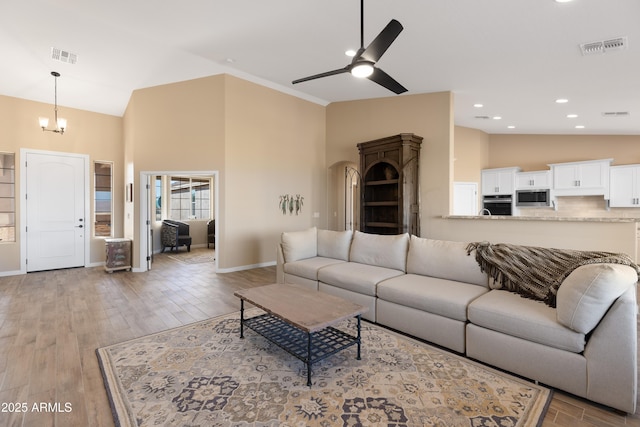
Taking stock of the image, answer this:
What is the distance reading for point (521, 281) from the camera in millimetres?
2748

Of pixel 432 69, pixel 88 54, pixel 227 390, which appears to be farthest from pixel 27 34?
pixel 432 69

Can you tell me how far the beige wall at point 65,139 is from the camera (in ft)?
18.3

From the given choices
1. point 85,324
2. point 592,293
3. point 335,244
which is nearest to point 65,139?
point 85,324

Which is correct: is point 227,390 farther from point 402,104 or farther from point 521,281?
point 402,104

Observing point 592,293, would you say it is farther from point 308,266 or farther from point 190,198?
point 190,198

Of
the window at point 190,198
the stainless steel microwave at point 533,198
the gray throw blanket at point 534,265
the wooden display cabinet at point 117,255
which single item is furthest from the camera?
the window at point 190,198

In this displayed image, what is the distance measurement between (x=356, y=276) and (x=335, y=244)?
106 centimetres

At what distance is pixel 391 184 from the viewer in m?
5.92

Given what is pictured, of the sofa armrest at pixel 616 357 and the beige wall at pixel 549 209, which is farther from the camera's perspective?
the beige wall at pixel 549 209

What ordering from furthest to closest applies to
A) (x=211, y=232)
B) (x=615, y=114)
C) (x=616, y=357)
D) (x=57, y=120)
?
1. (x=211, y=232)
2. (x=615, y=114)
3. (x=57, y=120)
4. (x=616, y=357)

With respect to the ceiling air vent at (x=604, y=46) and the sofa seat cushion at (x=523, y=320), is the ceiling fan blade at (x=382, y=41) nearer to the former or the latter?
the sofa seat cushion at (x=523, y=320)

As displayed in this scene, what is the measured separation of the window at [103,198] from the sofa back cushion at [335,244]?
16.8 ft

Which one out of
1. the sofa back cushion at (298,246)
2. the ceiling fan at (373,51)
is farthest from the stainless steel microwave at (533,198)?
the ceiling fan at (373,51)

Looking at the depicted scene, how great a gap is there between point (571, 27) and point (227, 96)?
4.97m
